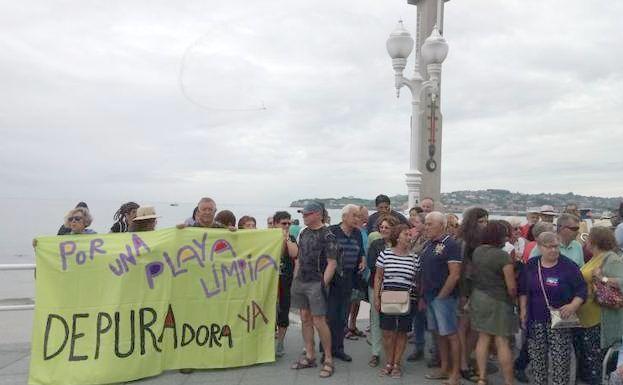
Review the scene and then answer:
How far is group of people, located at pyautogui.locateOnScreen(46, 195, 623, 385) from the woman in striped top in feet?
0.03

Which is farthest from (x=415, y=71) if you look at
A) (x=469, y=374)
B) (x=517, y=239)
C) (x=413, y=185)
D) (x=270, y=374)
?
(x=270, y=374)

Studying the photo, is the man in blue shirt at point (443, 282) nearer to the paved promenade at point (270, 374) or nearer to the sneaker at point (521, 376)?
the paved promenade at point (270, 374)

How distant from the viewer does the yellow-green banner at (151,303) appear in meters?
5.16

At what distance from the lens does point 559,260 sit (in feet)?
15.5

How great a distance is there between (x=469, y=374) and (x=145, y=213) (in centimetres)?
388

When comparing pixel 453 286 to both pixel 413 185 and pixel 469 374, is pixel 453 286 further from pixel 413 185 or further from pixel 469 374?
pixel 413 185

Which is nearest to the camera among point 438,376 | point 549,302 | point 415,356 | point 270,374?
point 549,302

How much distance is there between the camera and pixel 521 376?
17.8 ft

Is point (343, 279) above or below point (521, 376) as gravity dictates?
above

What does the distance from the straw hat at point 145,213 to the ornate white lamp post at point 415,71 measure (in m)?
6.18

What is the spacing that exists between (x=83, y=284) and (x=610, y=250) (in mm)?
5081

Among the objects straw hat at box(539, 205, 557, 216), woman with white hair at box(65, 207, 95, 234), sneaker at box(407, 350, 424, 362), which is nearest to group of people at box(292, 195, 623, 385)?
sneaker at box(407, 350, 424, 362)

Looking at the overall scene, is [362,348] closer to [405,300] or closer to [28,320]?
[405,300]

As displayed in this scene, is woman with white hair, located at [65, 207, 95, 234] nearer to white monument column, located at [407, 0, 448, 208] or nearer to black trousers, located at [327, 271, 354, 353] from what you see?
black trousers, located at [327, 271, 354, 353]
